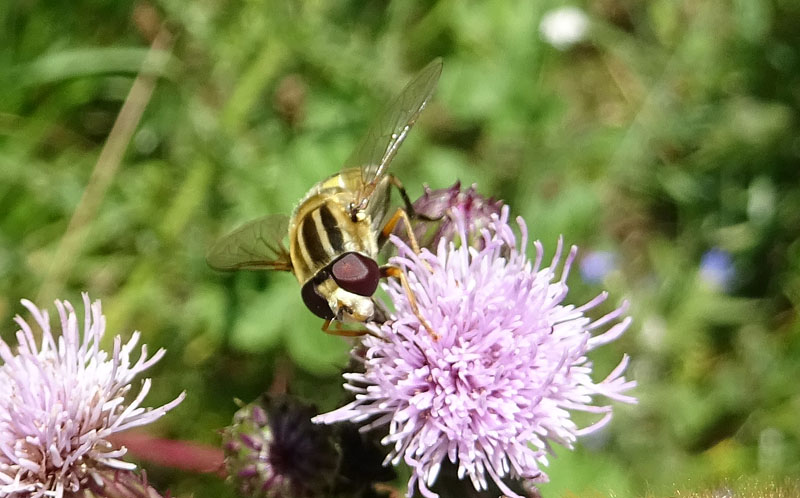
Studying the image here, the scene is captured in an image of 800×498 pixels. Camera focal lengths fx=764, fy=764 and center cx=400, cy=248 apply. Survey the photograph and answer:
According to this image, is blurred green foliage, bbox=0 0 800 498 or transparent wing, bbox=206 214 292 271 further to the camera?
blurred green foliage, bbox=0 0 800 498

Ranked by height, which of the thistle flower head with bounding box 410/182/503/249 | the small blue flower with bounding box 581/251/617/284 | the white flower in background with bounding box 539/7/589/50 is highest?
the white flower in background with bounding box 539/7/589/50

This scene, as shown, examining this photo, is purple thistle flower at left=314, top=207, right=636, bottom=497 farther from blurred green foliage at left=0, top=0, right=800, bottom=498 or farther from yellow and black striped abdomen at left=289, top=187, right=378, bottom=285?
blurred green foliage at left=0, top=0, right=800, bottom=498

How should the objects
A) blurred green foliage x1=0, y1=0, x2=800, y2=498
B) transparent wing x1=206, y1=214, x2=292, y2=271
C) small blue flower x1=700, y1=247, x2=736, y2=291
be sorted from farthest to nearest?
small blue flower x1=700, y1=247, x2=736, y2=291
blurred green foliage x1=0, y1=0, x2=800, y2=498
transparent wing x1=206, y1=214, x2=292, y2=271

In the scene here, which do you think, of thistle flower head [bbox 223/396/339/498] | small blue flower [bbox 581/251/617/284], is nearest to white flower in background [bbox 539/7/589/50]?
small blue flower [bbox 581/251/617/284]

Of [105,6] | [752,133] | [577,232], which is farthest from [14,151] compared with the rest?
[752,133]

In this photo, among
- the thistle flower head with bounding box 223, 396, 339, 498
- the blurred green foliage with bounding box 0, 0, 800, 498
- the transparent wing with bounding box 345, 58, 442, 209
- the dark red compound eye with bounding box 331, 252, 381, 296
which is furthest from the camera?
the blurred green foliage with bounding box 0, 0, 800, 498

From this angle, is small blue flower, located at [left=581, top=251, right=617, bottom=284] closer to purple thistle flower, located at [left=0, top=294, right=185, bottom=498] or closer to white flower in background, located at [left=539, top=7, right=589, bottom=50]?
white flower in background, located at [left=539, top=7, right=589, bottom=50]

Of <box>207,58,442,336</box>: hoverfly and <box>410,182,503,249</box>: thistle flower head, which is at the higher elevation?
<box>207,58,442,336</box>: hoverfly

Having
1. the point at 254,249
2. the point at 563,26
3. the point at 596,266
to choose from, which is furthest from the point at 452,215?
the point at 563,26
